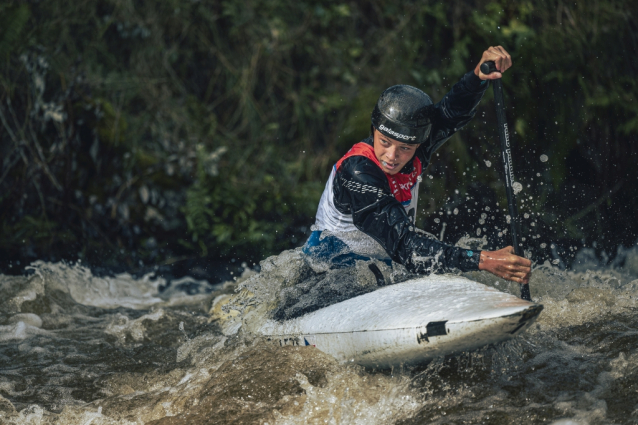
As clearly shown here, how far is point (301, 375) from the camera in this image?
3.45 metres

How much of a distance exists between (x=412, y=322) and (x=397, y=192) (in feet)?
3.28

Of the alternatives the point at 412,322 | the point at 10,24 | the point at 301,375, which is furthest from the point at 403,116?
the point at 10,24

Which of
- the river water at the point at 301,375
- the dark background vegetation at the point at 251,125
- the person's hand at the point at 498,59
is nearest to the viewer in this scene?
the river water at the point at 301,375

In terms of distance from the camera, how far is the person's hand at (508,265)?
9.66ft

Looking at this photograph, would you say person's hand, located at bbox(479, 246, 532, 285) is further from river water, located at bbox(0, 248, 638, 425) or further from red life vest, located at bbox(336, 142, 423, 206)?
red life vest, located at bbox(336, 142, 423, 206)

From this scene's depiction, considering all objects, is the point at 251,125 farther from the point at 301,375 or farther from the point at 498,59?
the point at 301,375

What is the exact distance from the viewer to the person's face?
3.67 m

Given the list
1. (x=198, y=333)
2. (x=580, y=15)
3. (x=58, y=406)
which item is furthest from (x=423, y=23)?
(x=58, y=406)

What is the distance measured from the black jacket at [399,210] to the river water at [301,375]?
0.51 m

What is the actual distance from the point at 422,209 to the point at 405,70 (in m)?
1.99

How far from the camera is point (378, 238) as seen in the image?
342 centimetres

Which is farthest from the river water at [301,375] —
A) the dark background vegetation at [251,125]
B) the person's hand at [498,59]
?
the dark background vegetation at [251,125]

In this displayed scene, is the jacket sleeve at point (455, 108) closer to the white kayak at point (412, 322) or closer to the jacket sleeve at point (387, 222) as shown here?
the jacket sleeve at point (387, 222)

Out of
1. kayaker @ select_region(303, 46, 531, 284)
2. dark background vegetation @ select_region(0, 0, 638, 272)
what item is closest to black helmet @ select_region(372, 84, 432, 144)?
kayaker @ select_region(303, 46, 531, 284)
